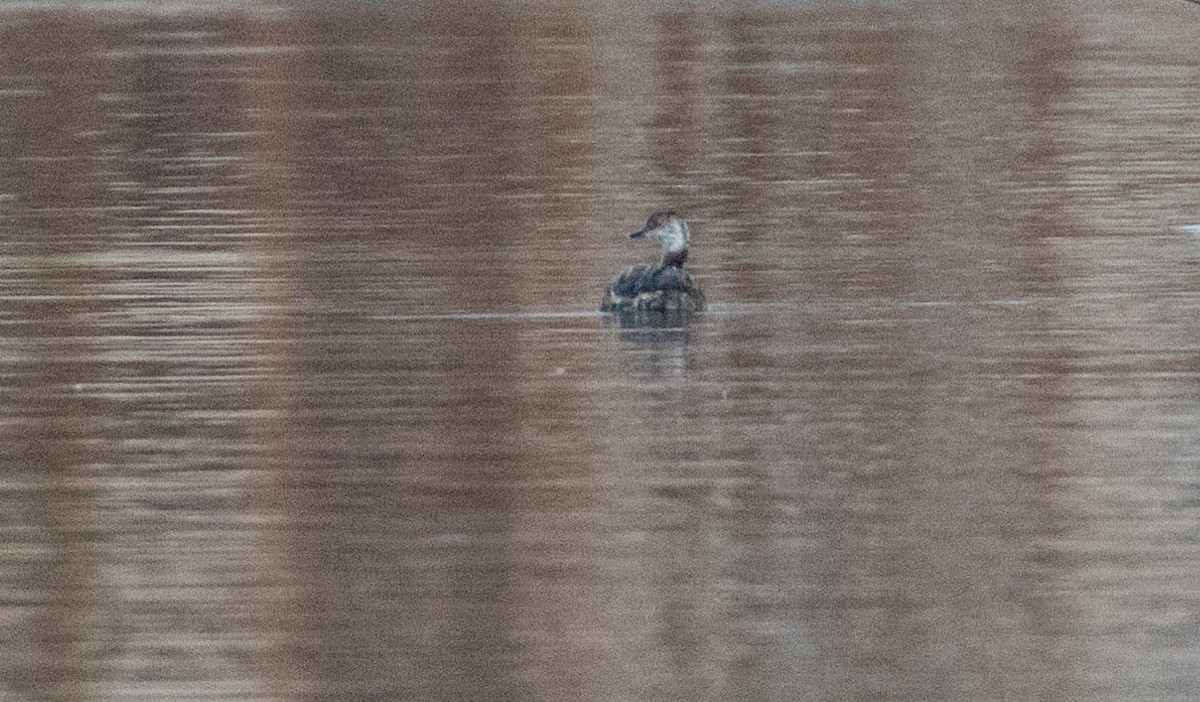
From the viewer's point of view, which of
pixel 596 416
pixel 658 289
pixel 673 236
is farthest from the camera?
pixel 673 236

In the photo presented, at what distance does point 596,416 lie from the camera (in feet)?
47.3

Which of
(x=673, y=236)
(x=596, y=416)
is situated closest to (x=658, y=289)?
(x=673, y=236)

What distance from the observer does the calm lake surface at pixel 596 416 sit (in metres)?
10.1

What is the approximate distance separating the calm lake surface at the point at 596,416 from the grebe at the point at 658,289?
24cm

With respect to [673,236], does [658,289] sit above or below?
below

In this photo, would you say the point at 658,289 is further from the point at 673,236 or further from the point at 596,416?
the point at 596,416

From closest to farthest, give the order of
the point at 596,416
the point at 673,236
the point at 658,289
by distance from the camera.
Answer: the point at 596,416 < the point at 658,289 < the point at 673,236

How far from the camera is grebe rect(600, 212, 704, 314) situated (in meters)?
17.8

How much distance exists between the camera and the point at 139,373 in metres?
15.7

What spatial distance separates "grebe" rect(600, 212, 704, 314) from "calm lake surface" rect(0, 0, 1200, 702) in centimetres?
24

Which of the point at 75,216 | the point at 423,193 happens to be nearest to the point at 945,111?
the point at 423,193

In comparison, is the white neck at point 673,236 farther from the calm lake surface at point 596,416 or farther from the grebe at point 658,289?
the calm lake surface at point 596,416

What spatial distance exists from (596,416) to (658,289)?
3.38 m

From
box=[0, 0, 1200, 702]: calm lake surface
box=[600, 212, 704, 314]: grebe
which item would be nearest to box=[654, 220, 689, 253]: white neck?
box=[600, 212, 704, 314]: grebe
